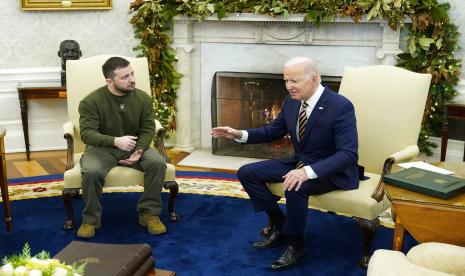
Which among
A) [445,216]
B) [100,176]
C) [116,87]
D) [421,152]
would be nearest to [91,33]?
[116,87]

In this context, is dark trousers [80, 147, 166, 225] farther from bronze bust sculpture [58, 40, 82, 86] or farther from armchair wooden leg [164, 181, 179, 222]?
bronze bust sculpture [58, 40, 82, 86]

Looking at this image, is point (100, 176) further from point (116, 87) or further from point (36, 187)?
point (36, 187)

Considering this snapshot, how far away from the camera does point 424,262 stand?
206cm

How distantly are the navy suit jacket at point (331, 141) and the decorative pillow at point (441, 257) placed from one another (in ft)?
2.97

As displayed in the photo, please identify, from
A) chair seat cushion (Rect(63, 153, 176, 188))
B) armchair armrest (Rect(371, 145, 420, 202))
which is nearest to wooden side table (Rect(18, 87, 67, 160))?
chair seat cushion (Rect(63, 153, 176, 188))

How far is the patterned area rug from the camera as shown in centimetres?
430

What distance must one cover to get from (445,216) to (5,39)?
15.1 feet

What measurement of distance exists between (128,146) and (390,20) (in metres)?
2.45

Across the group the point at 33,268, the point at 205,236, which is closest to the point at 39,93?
the point at 205,236

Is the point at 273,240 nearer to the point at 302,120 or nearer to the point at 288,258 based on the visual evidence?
the point at 288,258

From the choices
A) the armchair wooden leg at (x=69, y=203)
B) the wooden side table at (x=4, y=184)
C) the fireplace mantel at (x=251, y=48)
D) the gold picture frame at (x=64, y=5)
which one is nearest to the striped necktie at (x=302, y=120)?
the armchair wooden leg at (x=69, y=203)

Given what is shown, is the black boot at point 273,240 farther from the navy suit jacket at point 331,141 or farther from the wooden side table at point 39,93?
the wooden side table at point 39,93

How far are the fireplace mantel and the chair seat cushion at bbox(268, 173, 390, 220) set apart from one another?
2.08 meters

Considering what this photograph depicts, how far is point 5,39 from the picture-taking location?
542 cm
